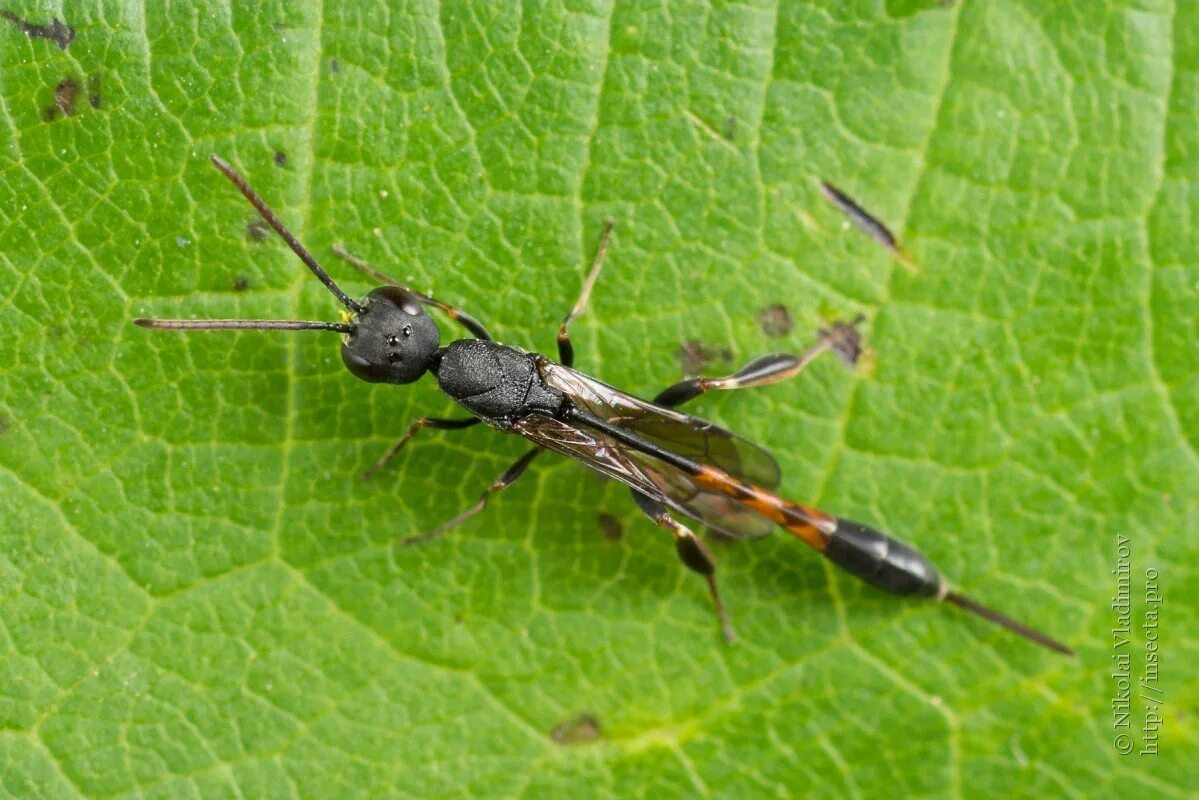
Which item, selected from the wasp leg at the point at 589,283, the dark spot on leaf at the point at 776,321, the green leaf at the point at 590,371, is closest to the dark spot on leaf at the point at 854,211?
the green leaf at the point at 590,371

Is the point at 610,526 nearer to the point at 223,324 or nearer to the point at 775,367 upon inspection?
the point at 775,367

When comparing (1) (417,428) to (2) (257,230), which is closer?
(2) (257,230)

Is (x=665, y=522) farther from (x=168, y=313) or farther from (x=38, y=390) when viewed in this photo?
(x=38, y=390)

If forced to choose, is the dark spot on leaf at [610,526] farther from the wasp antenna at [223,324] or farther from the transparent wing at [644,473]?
the wasp antenna at [223,324]

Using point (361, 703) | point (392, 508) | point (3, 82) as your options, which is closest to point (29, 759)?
point (361, 703)

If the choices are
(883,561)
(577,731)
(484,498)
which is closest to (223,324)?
(484,498)

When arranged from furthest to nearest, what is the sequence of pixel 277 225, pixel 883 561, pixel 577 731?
pixel 577 731, pixel 883 561, pixel 277 225
